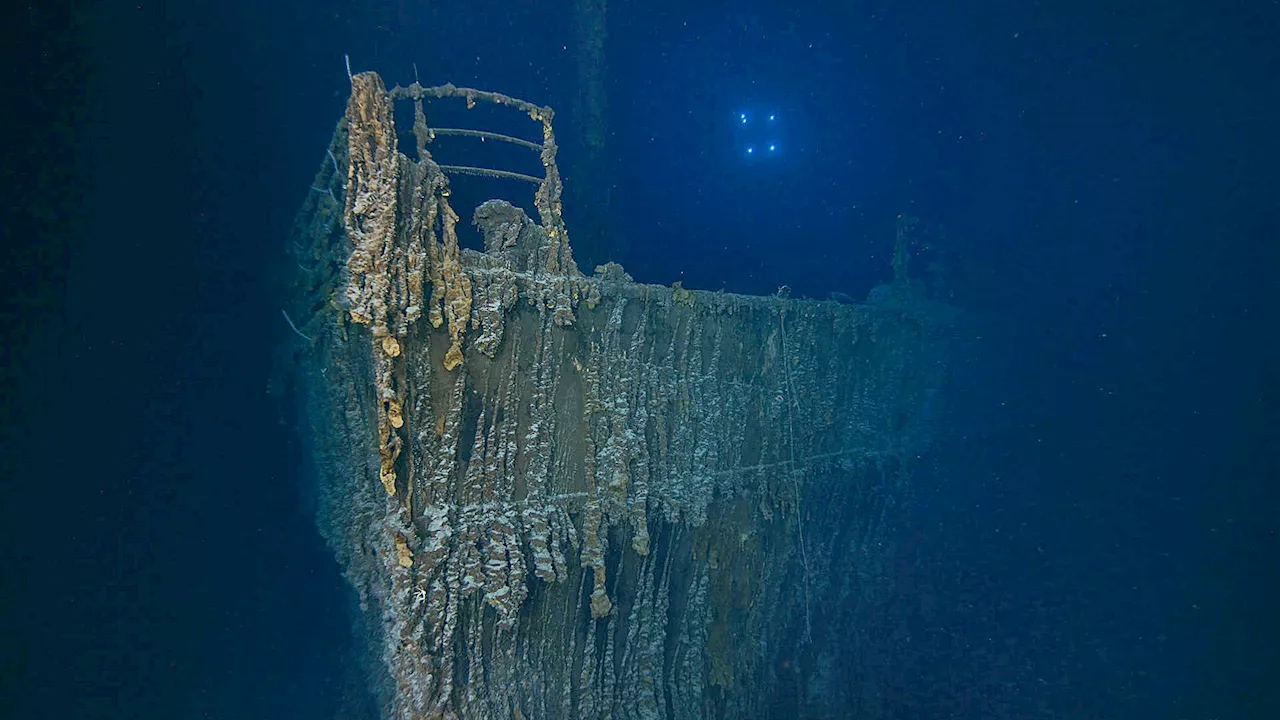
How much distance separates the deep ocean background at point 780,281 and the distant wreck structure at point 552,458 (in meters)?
2.02

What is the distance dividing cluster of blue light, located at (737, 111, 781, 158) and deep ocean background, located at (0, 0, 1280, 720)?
0.28 metres

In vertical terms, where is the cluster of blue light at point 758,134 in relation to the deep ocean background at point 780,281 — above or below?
above

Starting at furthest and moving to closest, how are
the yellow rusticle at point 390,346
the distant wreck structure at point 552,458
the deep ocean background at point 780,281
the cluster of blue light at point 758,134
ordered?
the cluster of blue light at point 758,134 → the deep ocean background at point 780,281 → the distant wreck structure at point 552,458 → the yellow rusticle at point 390,346

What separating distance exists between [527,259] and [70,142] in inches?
265

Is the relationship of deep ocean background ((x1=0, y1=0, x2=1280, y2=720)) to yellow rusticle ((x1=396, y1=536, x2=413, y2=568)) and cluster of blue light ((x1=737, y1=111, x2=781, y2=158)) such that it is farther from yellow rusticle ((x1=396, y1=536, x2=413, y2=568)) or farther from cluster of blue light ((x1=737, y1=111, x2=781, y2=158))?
yellow rusticle ((x1=396, y1=536, x2=413, y2=568))

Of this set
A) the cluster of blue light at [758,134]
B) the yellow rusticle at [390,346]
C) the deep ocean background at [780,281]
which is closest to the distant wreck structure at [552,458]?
the yellow rusticle at [390,346]

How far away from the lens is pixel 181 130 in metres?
7.59

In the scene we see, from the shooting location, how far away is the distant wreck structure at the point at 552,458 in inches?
115

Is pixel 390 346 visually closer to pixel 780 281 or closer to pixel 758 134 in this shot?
pixel 780 281

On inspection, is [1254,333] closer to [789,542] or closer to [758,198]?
[758,198]

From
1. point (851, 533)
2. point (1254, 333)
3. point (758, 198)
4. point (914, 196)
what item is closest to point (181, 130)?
point (851, 533)

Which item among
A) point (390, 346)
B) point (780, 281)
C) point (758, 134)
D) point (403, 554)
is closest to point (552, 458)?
point (403, 554)

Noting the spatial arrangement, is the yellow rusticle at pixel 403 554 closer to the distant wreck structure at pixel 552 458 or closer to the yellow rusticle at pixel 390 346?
the distant wreck structure at pixel 552 458

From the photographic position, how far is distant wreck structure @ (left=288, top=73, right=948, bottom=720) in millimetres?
2918
